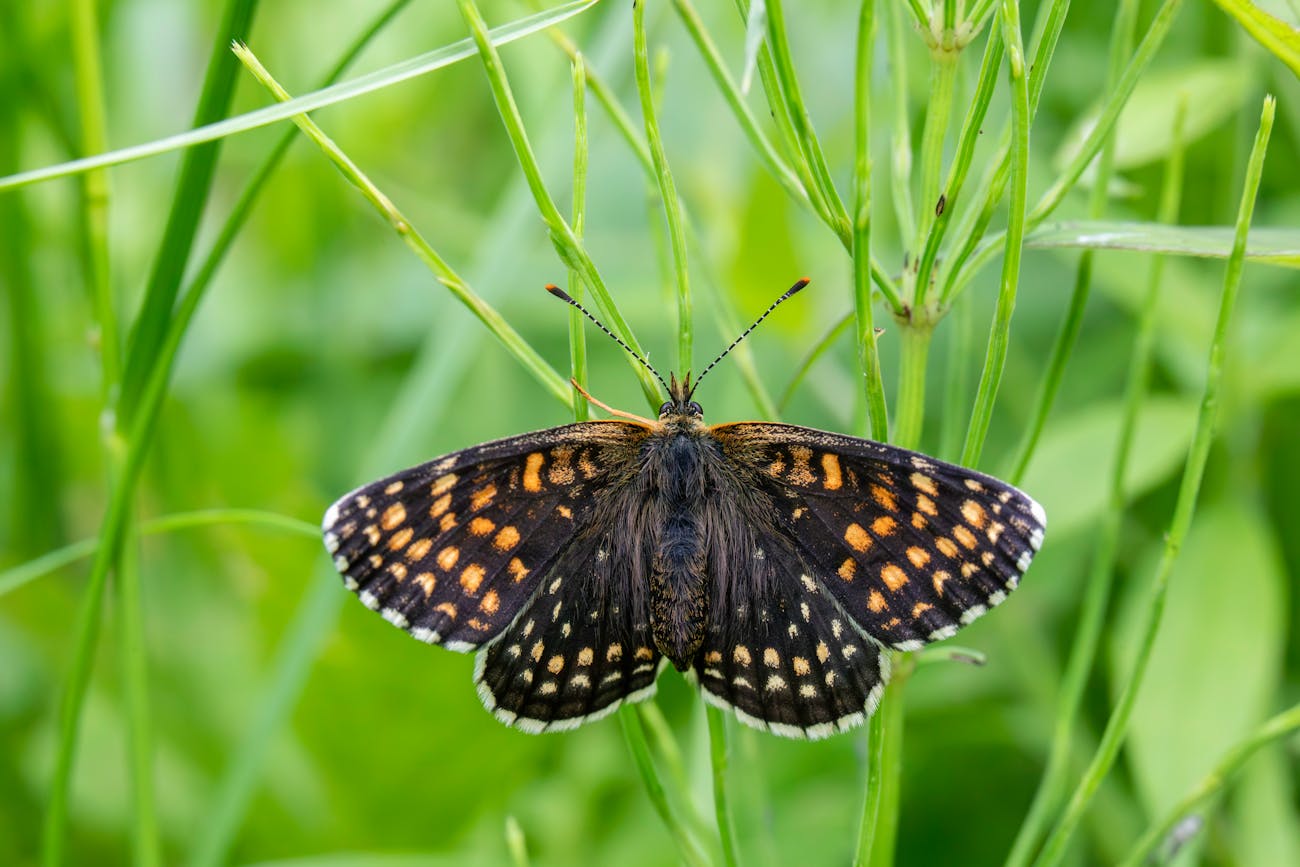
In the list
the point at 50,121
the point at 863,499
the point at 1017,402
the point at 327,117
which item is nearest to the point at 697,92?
the point at 327,117

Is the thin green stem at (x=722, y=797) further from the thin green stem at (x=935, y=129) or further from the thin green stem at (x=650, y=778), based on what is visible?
the thin green stem at (x=935, y=129)

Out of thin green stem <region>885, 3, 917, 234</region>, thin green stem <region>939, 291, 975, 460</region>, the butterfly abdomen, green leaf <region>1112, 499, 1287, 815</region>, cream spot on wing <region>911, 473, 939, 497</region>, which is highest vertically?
thin green stem <region>885, 3, 917, 234</region>

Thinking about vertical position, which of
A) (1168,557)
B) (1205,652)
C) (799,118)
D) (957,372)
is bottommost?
(1205,652)

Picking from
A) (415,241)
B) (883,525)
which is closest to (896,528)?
(883,525)

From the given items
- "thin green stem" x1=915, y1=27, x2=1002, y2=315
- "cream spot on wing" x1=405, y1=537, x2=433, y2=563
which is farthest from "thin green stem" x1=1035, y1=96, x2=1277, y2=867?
"cream spot on wing" x1=405, y1=537, x2=433, y2=563

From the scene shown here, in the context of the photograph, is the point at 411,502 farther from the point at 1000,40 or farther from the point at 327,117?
the point at 327,117

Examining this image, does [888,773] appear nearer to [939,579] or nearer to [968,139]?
[939,579]

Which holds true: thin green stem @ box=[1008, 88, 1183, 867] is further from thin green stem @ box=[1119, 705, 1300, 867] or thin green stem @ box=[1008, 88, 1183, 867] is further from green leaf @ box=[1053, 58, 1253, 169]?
green leaf @ box=[1053, 58, 1253, 169]
